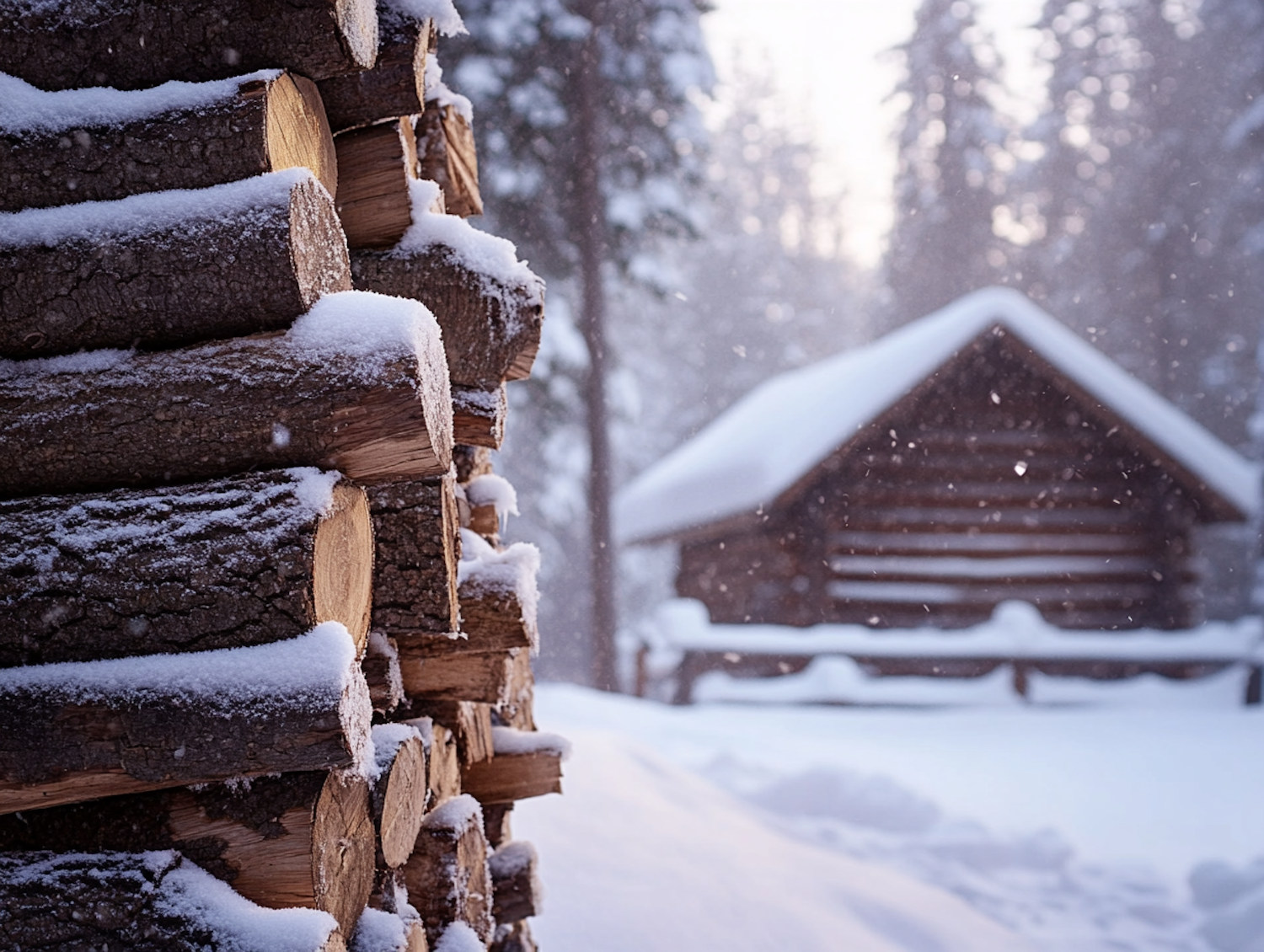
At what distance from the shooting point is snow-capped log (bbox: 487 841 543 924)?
3.15 metres

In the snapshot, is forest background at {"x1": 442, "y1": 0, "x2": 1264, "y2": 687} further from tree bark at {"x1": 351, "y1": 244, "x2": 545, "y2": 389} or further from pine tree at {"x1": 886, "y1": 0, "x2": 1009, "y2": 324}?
tree bark at {"x1": 351, "y1": 244, "x2": 545, "y2": 389}

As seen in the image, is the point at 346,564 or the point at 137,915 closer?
the point at 137,915

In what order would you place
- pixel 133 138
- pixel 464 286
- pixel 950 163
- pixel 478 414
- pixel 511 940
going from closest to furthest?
pixel 133 138, pixel 464 286, pixel 478 414, pixel 511 940, pixel 950 163

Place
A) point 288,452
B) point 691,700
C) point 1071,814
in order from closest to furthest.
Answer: point 288,452 < point 1071,814 < point 691,700

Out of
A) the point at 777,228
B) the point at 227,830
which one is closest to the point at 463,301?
the point at 227,830

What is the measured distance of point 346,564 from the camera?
1971 mm

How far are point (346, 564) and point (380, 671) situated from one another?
495 millimetres

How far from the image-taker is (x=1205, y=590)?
24.9m

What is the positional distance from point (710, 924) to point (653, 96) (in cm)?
1282

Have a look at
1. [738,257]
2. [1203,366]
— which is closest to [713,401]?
[738,257]

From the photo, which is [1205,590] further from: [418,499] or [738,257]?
[418,499]

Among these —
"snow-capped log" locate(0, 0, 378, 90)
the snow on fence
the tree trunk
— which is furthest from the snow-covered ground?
the tree trunk

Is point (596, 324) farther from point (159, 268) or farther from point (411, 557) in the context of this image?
point (159, 268)

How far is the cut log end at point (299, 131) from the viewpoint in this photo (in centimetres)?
202
